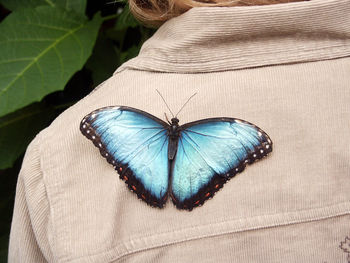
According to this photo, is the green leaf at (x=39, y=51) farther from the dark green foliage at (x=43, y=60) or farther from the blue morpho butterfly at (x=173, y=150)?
the blue morpho butterfly at (x=173, y=150)

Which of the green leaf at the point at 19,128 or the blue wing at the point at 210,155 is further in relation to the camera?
the green leaf at the point at 19,128

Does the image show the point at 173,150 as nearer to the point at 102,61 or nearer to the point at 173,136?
the point at 173,136

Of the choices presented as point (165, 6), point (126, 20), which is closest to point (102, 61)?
point (126, 20)

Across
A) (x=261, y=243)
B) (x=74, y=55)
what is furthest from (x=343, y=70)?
(x=74, y=55)

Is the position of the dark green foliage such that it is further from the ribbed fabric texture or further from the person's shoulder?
the ribbed fabric texture

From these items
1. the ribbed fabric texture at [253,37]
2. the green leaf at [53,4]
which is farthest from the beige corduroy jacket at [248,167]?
the green leaf at [53,4]

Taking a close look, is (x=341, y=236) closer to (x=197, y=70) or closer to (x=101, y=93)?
(x=197, y=70)
